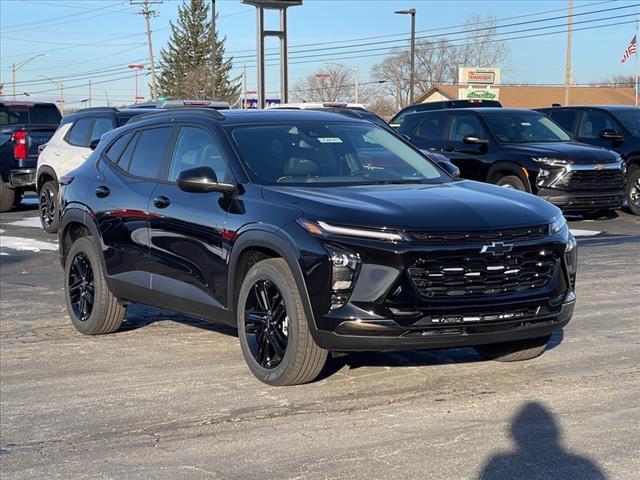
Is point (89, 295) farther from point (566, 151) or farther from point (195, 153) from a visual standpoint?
point (566, 151)

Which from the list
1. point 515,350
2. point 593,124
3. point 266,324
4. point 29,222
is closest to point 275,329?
point 266,324

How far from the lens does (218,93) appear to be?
7706 cm

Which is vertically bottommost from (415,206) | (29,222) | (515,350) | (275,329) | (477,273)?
(29,222)

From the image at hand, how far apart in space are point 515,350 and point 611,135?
36.5 ft

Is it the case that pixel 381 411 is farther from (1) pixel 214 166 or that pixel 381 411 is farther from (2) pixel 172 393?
(1) pixel 214 166

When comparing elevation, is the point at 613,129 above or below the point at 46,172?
above

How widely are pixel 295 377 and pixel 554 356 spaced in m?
1.97

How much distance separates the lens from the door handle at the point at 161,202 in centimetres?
696

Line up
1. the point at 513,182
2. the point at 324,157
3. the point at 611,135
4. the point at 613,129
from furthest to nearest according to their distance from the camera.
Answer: the point at 613,129 → the point at 611,135 → the point at 513,182 → the point at 324,157

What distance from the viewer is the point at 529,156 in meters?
15.1

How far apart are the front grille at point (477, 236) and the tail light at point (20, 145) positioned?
14.2m

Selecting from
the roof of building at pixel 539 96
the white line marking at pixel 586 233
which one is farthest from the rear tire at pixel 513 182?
the roof of building at pixel 539 96

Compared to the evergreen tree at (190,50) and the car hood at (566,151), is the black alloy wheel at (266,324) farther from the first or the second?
the evergreen tree at (190,50)

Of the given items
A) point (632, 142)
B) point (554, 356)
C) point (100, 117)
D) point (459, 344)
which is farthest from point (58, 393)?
point (632, 142)
